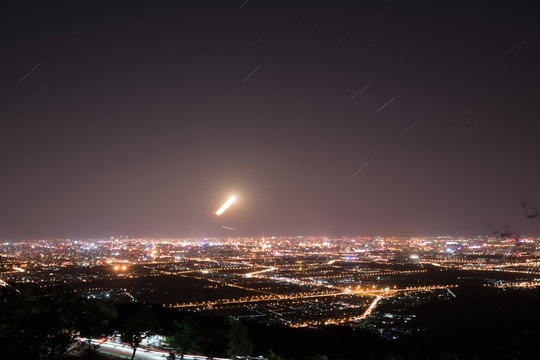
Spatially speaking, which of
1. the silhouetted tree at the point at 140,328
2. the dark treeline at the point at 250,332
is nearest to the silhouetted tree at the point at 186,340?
the dark treeline at the point at 250,332

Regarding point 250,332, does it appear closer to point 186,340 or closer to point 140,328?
point 186,340

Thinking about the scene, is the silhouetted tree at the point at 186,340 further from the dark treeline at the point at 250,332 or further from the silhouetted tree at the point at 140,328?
the silhouetted tree at the point at 140,328

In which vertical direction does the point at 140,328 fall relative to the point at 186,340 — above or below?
above

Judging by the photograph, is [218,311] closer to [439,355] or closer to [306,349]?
[306,349]

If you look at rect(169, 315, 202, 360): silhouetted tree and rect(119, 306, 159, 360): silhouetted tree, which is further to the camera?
rect(169, 315, 202, 360): silhouetted tree

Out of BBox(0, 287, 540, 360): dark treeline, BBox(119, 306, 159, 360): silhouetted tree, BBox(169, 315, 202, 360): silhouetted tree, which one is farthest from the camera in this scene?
BBox(169, 315, 202, 360): silhouetted tree

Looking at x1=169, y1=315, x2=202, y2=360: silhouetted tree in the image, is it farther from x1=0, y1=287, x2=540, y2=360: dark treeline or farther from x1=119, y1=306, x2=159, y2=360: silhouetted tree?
x1=119, y1=306, x2=159, y2=360: silhouetted tree

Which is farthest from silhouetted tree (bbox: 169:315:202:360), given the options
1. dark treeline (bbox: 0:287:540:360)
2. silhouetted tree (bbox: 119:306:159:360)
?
silhouetted tree (bbox: 119:306:159:360)

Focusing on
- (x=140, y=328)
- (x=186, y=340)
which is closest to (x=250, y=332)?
(x=186, y=340)

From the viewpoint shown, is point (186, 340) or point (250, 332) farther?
point (250, 332)
